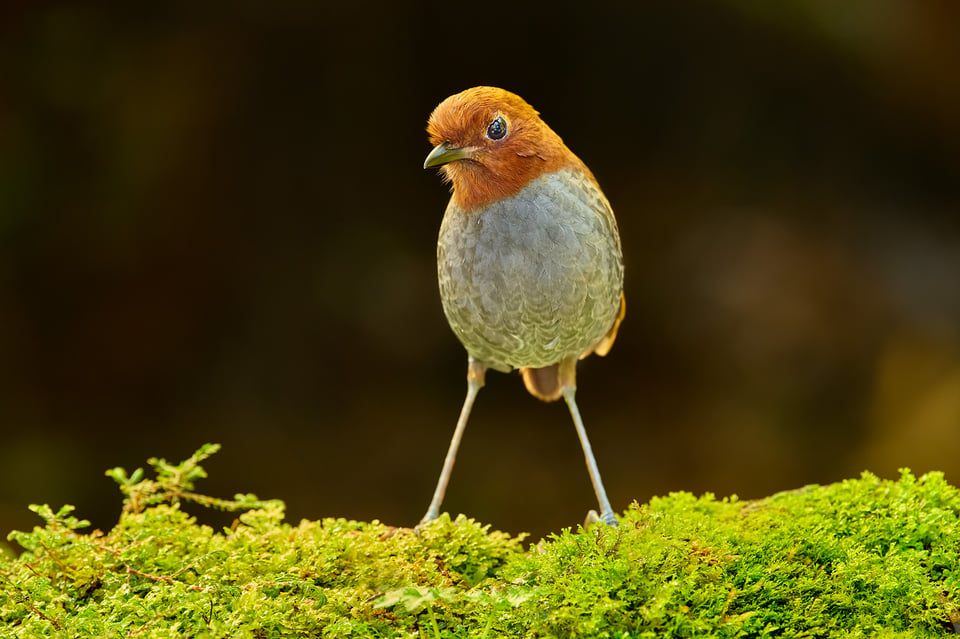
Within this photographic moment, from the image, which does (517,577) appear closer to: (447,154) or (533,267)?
(533,267)

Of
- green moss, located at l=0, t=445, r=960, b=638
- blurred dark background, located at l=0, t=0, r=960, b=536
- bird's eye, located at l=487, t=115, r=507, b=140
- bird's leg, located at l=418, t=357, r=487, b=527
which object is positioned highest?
blurred dark background, located at l=0, t=0, r=960, b=536

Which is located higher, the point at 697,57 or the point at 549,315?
the point at 697,57

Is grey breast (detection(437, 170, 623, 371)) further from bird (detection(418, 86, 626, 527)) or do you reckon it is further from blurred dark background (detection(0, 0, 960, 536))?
blurred dark background (detection(0, 0, 960, 536))

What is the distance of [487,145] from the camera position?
2.59 m

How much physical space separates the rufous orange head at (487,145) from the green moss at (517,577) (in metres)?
0.97

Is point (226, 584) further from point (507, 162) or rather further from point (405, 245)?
point (405, 245)

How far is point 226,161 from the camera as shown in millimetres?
5418

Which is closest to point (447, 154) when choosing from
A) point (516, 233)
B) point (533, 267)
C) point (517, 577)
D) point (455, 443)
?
point (516, 233)

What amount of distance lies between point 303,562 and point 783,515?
1.36m

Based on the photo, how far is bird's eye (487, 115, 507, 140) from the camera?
259cm

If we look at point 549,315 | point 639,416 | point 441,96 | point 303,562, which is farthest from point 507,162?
point 639,416

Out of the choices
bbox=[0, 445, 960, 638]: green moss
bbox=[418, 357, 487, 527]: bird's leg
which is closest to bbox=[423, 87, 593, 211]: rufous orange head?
bbox=[418, 357, 487, 527]: bird's leg

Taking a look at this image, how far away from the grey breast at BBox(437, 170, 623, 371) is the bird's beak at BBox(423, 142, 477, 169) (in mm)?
162

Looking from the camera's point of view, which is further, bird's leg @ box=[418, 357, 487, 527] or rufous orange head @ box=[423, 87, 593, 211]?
bird's leg @ box=[418, 357, 487, 527]
